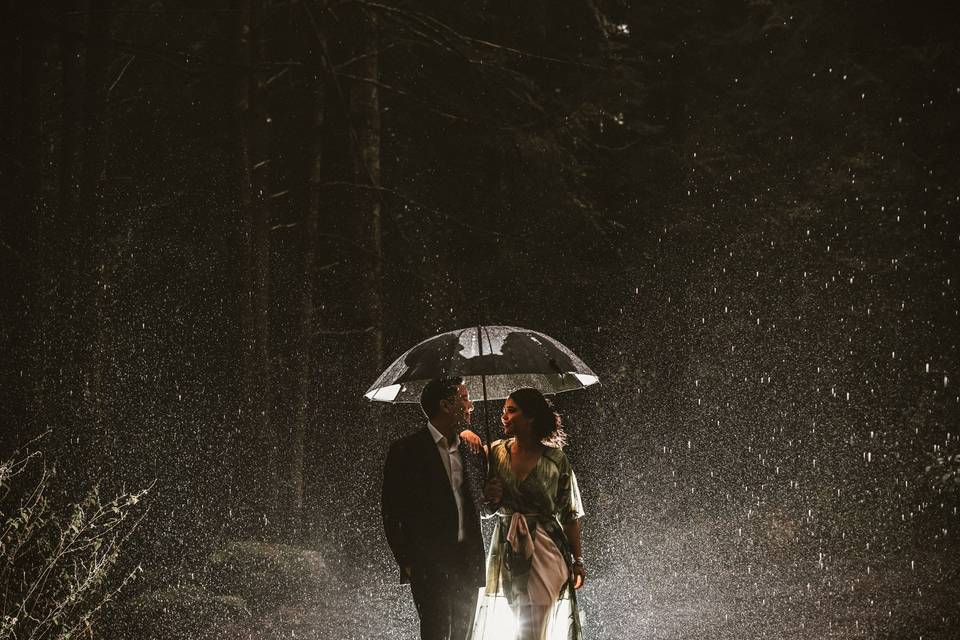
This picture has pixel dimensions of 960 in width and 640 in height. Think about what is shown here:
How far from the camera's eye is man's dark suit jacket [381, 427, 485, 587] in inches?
224

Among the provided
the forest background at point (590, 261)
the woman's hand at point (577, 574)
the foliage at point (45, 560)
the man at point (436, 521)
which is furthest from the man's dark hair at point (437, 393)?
the forest background at point (590, 261)

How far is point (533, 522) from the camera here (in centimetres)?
598

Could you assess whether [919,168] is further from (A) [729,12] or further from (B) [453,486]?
(B) [453,486]

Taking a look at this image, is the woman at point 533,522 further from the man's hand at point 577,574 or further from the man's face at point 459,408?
the man's face at point 459,408

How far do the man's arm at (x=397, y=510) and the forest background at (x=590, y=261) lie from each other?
8307mm

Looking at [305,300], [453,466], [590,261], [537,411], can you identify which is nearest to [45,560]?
[453,466]

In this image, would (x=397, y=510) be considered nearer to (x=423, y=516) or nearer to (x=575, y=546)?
(x=423, y=516)

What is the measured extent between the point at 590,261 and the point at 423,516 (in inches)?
517

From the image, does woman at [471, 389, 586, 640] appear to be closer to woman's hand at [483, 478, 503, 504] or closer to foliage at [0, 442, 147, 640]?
woman's hand at [483, 478, 503, 504]

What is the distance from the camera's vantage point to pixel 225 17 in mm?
17109

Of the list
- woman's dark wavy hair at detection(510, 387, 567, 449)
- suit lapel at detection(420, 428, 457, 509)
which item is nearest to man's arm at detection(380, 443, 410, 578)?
suit lapel at detection(420, 428, 457, 509)

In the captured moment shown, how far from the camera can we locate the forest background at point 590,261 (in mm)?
16047

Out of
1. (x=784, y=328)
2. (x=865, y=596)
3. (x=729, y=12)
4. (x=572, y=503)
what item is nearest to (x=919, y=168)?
(x=784, y=328)

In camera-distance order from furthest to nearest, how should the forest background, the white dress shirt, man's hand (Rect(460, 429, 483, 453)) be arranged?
the forest background < man's hand (Rect(460, 429, 483, 453)) < the white dress shirt
